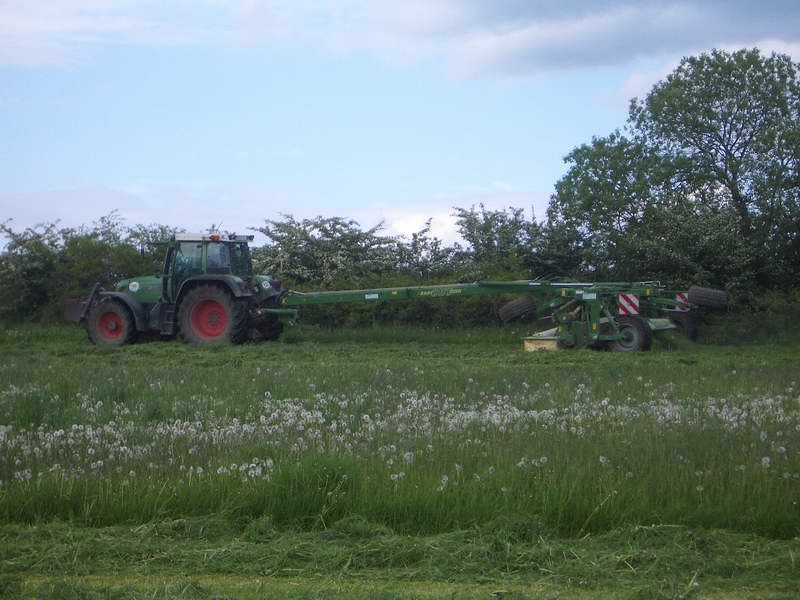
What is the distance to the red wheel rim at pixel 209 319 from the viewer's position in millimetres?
20891

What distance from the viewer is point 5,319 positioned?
26.8 m

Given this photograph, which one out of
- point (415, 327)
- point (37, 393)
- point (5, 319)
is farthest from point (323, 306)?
point (37, 393)

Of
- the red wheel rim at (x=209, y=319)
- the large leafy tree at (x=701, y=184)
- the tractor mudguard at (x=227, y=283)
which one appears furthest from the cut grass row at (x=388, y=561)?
the large leafy tree at (x=701, y=184)

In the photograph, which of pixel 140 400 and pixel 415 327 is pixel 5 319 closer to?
pixel 415 327

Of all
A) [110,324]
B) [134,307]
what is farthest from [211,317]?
[110,324]

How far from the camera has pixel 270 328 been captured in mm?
22141

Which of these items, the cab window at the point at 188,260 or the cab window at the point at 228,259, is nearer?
the cab window at the point at 188,260

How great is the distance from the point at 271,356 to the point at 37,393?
724cm

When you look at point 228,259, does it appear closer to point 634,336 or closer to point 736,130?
point 634,336

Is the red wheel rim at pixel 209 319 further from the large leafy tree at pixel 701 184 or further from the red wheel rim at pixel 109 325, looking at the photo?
→ the large leafy tree at pixel 701 184

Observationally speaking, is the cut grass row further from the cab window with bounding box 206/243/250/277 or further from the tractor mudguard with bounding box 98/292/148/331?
the tractor mudguard with bounding box 98/292/148/331

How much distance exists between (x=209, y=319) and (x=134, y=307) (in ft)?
6.06

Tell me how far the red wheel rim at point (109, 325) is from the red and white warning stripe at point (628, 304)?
35.1 feet

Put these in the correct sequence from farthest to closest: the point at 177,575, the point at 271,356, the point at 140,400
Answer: the point at 271,356, the point at 140,400, the point at 177,575
